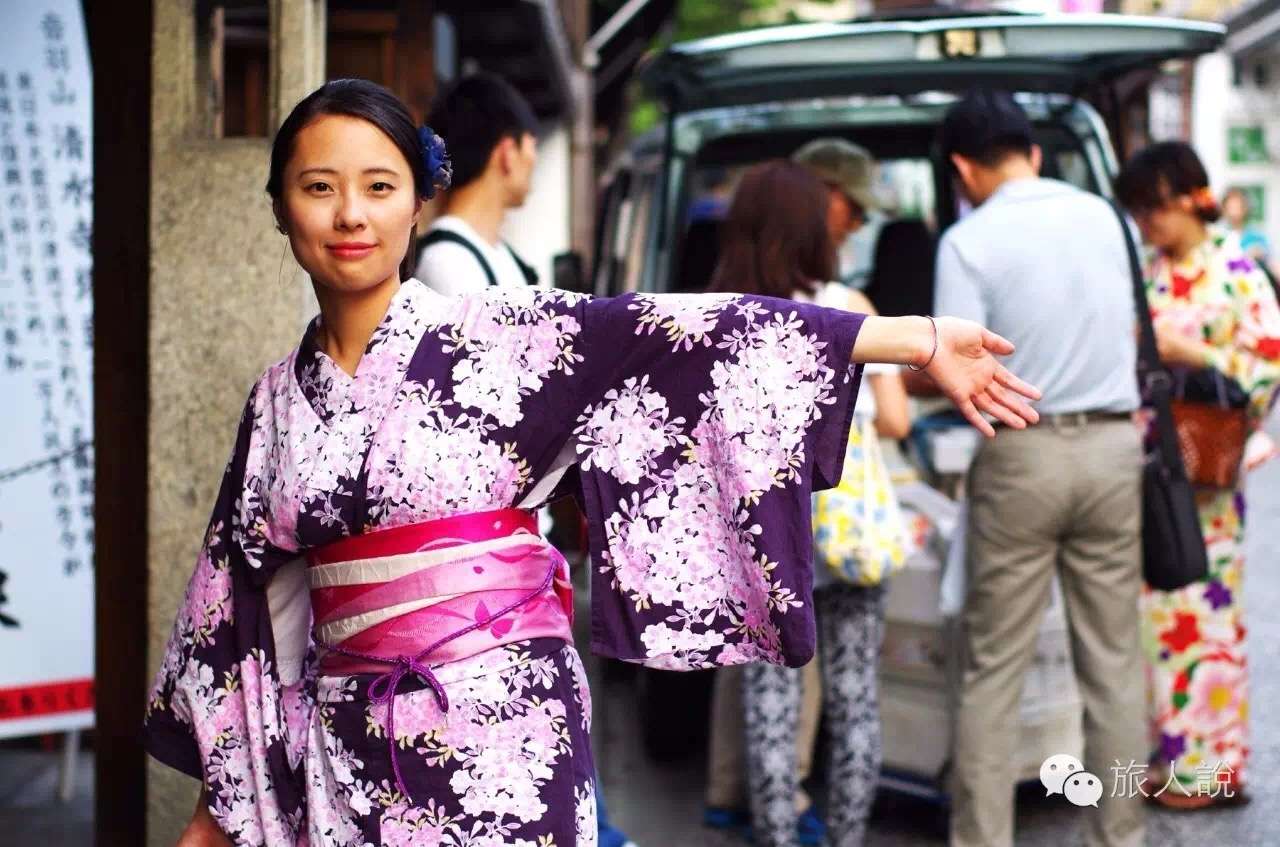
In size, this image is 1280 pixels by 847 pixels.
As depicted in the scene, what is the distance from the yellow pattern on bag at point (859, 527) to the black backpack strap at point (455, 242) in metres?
1.11

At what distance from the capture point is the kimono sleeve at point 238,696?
8.16ft

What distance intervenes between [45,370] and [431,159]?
2369 mm

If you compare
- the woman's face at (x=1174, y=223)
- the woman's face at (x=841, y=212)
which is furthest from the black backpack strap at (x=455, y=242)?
the woman's face at (x=1174, y=223)

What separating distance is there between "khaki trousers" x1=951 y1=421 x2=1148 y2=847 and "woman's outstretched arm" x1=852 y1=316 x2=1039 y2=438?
2117mm

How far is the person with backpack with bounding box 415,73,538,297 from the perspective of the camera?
387 cm

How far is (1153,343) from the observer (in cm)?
448

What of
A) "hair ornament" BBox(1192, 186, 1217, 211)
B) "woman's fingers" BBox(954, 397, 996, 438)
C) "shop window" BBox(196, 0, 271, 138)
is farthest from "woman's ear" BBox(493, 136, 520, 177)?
"shop window" BBox(196, 0, 271, 138)

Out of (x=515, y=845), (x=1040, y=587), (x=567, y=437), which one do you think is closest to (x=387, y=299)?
(x=567, y=437)

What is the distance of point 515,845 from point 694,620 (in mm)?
410

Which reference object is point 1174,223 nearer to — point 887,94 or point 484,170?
point 887,94

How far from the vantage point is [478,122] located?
4.03 meters

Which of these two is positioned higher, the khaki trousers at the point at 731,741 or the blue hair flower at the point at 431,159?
the blue hair flower at the point at 431,159

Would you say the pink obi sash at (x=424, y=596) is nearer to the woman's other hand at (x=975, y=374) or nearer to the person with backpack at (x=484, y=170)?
the woman's other hand at (x=975, y=374)
